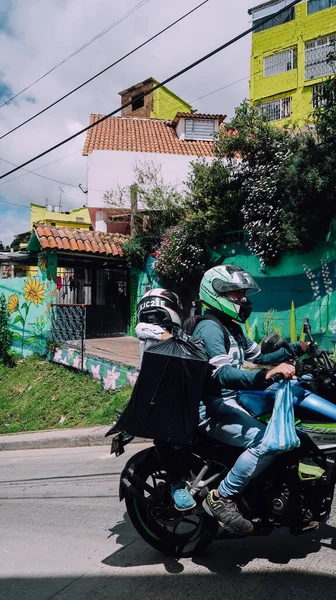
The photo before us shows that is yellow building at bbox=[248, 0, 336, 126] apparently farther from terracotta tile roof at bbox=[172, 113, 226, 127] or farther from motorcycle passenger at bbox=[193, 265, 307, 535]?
motorcycle passenger at bbox=[193, 265, 307, 535]

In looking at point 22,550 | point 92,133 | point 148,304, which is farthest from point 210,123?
point 22,550

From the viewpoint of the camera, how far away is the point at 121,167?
20.9 m

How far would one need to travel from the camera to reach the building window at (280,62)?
79.3 ft

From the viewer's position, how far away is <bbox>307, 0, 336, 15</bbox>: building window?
2291cm

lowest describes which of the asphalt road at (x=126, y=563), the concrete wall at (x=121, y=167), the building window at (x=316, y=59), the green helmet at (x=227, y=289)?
the asphalt road at (x=126, y=563)

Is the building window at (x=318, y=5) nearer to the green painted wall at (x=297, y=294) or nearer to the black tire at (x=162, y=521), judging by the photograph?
the green painted wall at (x=297, y=294)

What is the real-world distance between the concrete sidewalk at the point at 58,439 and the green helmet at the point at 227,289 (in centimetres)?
387

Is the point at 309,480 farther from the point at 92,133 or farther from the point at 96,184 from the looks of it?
the point at 92,133

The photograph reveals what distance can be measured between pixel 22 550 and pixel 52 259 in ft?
31.9

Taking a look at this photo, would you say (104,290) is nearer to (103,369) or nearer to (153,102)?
(103,369)

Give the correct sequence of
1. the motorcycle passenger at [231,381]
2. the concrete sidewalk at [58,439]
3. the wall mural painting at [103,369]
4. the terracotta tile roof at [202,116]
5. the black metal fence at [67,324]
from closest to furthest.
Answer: the motorcycle passenger at [231,381]
the concrete sidewalk at [58,439]
the wall mural painting at [103,369]
the black metal fence at [67,324]
the terracotta tile roof at [202,116]

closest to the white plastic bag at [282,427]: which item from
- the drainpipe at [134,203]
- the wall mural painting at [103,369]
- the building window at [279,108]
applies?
the wall mural painting at [103,369]

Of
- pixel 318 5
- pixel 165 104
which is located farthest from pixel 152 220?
pixel 165 104

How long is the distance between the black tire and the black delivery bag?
1.44 feet
